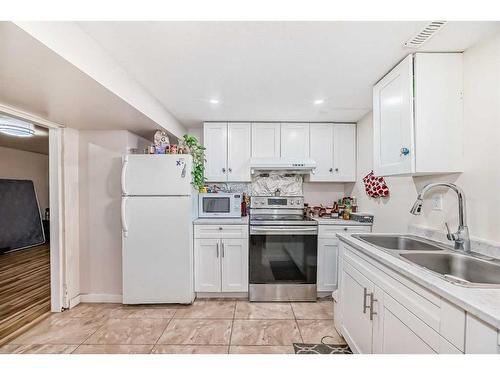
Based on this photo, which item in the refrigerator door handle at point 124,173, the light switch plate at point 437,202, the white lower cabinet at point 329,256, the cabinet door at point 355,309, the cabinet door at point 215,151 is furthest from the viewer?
the cabinet door at point 215,151

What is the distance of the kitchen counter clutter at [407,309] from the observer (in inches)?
33.1

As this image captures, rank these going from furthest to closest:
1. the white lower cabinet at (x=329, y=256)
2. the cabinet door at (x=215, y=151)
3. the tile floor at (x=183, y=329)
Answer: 1. the cabinet door at (x=215, y=151)
2. the white lower cabinet at (x=329, y=256)
3. the tile floor at (x=183, y=329)

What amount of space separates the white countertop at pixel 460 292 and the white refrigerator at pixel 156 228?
195 cm

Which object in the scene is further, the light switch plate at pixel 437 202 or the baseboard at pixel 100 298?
the baseboard at pixel 100 298

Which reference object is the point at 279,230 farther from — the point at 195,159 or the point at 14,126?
the point at 14,126

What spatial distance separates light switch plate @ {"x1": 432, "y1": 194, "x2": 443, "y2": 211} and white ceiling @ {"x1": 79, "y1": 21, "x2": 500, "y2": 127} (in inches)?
39.4

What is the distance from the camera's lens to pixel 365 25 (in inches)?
51.8

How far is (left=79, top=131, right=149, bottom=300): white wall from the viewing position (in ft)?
8.89

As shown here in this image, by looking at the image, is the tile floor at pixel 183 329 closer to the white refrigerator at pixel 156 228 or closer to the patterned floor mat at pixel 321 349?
the patterned floor mat at pixel 321 349

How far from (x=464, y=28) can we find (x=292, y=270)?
245cm

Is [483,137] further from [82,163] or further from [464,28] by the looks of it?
[82,163]

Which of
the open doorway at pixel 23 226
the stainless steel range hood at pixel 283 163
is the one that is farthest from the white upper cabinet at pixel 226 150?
the open doorway at pixel 23 226

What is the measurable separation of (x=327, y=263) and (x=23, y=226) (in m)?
5.98
